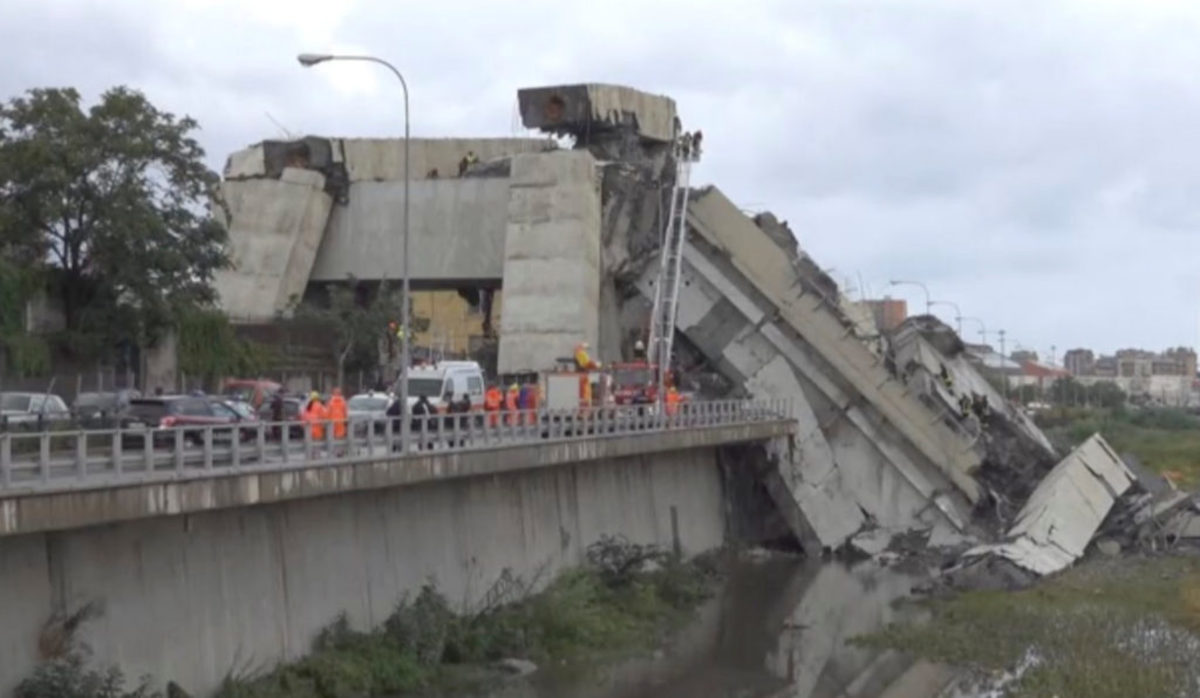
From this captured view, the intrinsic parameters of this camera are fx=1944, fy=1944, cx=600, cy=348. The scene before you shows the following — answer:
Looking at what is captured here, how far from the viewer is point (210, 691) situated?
91.9 feet

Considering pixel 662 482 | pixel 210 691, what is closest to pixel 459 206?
pixel 662 482

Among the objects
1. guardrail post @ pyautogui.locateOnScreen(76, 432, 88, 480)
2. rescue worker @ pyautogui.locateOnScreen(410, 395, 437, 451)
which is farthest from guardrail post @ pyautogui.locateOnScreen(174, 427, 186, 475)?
rescue worker @ pyautogui.locateOnScreen(410, 395, 437, 451)

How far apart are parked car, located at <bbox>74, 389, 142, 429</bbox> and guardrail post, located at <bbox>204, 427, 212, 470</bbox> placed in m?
6.46

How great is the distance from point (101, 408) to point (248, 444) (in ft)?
28.7

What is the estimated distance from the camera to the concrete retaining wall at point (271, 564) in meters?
24.9

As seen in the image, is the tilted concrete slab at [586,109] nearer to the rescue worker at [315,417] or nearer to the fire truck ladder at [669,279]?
the fire truck ladder at [669,279]

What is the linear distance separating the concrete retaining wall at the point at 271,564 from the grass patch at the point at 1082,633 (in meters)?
8.05

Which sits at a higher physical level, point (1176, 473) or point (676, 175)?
point (676, 175)

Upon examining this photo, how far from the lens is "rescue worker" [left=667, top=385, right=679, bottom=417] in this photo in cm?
5322

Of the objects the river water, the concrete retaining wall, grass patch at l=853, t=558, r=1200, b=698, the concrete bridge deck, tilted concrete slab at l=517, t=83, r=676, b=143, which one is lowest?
the river water

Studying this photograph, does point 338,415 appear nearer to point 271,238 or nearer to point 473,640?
point 473,640

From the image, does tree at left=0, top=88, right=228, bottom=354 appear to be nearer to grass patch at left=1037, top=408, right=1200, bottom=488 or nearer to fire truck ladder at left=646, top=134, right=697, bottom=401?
fire truck ladder at left=646, top=134, right=697, bottom=401

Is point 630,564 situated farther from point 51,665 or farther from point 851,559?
point 51,665

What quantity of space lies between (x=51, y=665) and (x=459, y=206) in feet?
148
